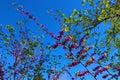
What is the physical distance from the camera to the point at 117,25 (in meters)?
19.8

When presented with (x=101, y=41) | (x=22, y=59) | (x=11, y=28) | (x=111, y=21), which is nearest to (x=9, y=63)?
(x=22, y=59)

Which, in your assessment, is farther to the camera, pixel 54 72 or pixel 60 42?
pixel 54 72

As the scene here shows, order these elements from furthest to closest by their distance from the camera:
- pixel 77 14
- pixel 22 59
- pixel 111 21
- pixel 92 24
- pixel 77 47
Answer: pixel 22 59 < pixel 111 21 < pixel 77 14 < pixel 92 24 < pixel 77 47

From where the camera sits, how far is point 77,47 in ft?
33.3

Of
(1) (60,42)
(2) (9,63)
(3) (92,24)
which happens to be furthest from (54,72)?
(1) (60,42)

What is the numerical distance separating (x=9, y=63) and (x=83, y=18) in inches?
372

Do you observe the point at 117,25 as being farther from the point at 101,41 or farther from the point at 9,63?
the point at 9,63

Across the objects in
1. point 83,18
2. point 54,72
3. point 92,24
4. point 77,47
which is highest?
point 54,72

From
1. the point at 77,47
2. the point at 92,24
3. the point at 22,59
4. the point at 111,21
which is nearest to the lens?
the point at 77,47

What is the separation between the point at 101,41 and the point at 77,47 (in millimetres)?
12113

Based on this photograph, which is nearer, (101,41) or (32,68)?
(101,41)

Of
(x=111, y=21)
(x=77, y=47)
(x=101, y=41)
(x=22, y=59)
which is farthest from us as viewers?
(x=22, y=59)

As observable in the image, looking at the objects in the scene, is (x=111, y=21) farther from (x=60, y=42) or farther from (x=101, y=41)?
(x=60, y=42)

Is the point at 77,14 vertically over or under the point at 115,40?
under
